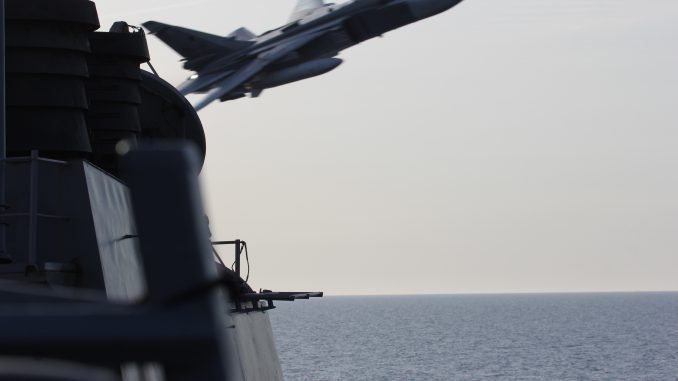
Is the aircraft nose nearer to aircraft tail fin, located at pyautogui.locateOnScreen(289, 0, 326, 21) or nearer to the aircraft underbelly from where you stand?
the aircraft underbelly

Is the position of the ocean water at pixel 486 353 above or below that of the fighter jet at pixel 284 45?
below

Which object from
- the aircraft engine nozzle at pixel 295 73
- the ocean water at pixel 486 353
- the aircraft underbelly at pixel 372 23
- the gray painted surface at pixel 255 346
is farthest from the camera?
the ocean water at pixel 486 353

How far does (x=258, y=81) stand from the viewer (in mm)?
63969

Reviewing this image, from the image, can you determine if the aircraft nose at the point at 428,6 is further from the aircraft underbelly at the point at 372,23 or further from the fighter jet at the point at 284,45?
the aircraft underbelly at the point at 372,23

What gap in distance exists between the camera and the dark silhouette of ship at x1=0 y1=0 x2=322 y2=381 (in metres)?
1.61

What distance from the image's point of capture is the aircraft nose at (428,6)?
6175 cm

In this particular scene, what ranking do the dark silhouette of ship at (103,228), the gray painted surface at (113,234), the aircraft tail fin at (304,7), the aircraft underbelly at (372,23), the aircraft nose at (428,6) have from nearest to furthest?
the dark silhouette of ship at (103,228), the gray painted surface at (113,234), the aircraft nose at (428,6), the aircraft underbelly at (372,23), the aircraft tail fin at (304,7)

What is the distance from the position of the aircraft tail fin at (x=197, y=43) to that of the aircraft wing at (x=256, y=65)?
82.1 inches

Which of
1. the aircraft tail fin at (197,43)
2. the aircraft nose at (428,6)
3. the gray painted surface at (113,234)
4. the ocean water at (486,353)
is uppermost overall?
the aircraft tail fin at (197,43)

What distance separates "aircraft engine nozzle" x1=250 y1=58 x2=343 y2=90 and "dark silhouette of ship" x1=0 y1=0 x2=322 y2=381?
3489cm

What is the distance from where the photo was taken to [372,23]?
64.2 metres

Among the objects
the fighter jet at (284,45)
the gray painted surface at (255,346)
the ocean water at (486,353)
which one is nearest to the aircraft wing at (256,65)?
the fighter jet at (284,45)

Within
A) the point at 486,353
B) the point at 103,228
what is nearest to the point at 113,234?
the point at 103,228

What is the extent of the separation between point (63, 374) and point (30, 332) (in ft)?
0.28
